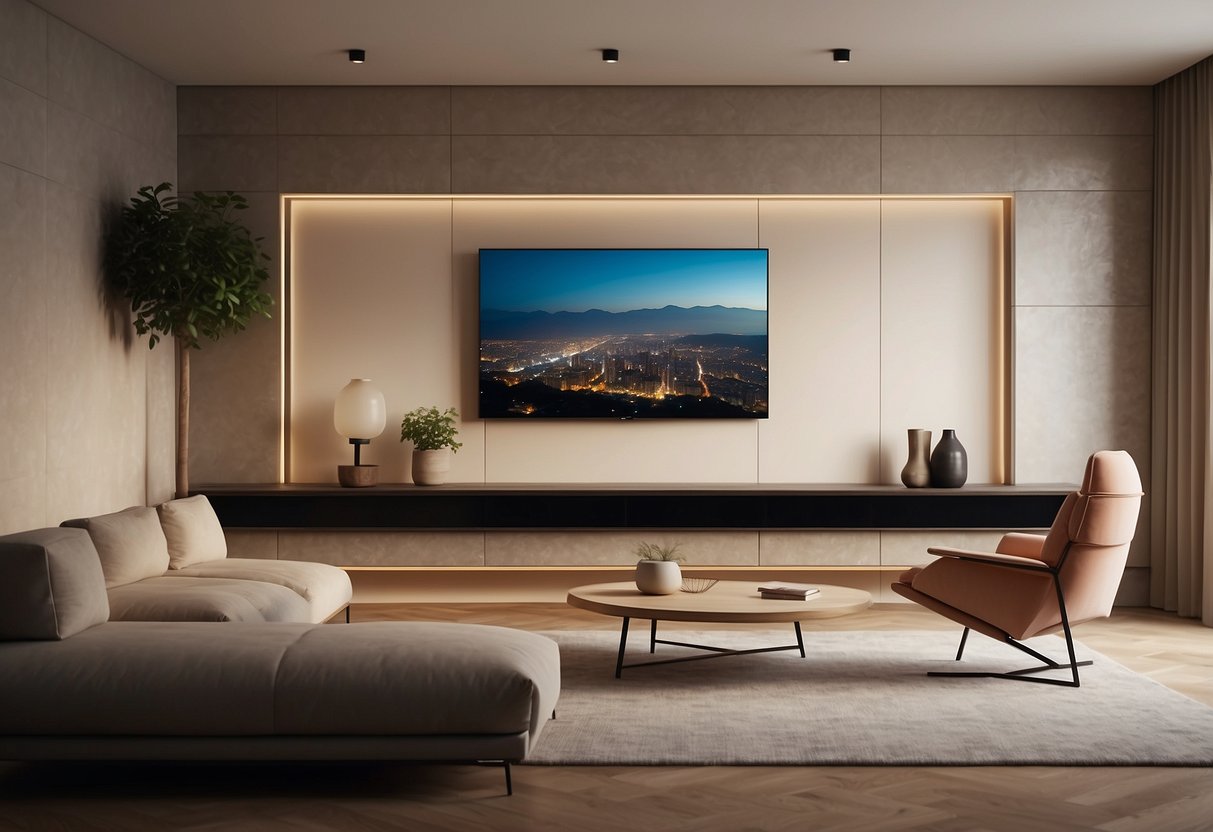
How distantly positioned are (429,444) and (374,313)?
85 centimetres

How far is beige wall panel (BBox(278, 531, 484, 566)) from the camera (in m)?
5.79

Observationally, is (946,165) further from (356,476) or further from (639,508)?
(356,476)

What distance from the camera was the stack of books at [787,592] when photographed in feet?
14.0

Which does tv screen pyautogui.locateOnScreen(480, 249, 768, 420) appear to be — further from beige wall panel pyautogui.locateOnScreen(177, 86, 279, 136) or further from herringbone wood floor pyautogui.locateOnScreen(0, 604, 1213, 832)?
herringbone wood floor pyautogui.locateOnScreen(0, 604, 1213, 832)

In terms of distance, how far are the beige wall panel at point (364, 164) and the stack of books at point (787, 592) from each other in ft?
9.75

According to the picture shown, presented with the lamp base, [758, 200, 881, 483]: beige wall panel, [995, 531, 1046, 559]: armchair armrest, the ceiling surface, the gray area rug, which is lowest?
the gray area rug

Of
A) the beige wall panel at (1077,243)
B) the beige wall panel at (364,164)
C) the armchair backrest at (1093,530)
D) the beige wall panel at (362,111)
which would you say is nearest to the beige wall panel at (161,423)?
the beige wall panel at (364,164)

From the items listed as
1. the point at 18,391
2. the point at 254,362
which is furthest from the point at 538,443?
the point at 18,391

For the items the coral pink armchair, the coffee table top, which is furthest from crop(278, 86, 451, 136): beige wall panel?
the coral pink armchair

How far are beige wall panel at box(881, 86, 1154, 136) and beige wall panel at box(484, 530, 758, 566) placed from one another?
2424 mm

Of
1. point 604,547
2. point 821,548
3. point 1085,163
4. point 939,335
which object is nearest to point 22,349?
point 604,547

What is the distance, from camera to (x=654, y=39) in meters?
5.34

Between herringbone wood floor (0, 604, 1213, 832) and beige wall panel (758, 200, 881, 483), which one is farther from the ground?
beige wall panel (758, 200, 881, 483)

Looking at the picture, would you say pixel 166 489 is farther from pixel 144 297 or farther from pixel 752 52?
pixel 752 52
